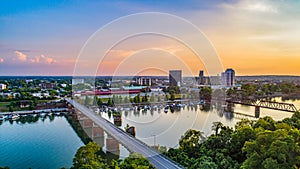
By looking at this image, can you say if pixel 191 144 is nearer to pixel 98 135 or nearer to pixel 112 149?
pixel 112 149

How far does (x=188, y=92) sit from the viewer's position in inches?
634

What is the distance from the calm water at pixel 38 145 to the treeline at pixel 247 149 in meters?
2.68

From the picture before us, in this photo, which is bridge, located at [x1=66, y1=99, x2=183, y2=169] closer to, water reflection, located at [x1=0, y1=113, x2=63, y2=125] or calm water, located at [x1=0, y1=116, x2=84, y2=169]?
calm water, located at [x1=0, y1=116, x2=84, y2=169]

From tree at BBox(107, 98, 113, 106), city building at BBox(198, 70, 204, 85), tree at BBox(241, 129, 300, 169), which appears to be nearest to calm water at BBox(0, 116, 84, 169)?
tree at BBox(107, 98, 113, 106)

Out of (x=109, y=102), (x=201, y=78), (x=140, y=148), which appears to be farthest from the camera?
(x=201, y=78)

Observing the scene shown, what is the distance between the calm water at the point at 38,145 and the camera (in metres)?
6.04

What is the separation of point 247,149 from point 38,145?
19.8 feet

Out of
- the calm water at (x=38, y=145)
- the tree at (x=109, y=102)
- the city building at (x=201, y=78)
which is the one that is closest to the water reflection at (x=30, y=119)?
the calm water at (x=38, y=145)

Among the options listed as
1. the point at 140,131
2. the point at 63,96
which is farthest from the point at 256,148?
the point at 63,96

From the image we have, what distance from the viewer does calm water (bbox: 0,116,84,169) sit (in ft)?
19.8

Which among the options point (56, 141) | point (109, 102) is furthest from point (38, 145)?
point (109, 102)

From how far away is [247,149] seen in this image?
11.9 feet

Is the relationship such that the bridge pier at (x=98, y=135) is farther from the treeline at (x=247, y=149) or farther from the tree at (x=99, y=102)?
the tree at (x=99, y=102)

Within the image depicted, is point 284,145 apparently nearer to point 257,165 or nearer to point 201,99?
point 257,165
